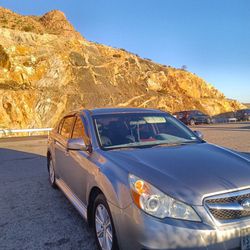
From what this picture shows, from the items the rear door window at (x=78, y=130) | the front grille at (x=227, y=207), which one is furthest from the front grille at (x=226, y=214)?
the rear door window at (x=78, y=130)

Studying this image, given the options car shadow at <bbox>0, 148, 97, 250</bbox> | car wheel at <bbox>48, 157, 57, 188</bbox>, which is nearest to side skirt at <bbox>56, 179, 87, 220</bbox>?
car shadow at <bbox>0, 148, 97, 250</bbox>

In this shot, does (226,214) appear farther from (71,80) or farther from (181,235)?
(71,80)

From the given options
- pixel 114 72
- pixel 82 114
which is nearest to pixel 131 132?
pixel 82 114

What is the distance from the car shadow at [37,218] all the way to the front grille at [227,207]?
169cm

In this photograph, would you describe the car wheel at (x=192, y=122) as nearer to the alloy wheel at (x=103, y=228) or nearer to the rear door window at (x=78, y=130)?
the rear door window at (x=78, y=130)

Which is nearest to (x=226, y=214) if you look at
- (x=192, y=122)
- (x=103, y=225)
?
(x=103, y=225)

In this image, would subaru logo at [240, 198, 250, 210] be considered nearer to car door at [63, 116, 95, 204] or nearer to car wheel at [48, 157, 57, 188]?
car door at [63, 116, 95, 204]

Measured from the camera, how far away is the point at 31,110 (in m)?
30.0

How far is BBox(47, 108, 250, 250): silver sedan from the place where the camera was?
8.66 ft

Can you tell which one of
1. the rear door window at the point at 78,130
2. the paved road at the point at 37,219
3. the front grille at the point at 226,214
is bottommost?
the paved road at the point at 37,219

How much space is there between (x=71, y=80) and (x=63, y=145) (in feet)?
103

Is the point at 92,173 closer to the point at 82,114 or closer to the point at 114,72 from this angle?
the point at 82,114

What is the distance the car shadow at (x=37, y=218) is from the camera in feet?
13.0

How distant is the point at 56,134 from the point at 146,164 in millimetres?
3526
